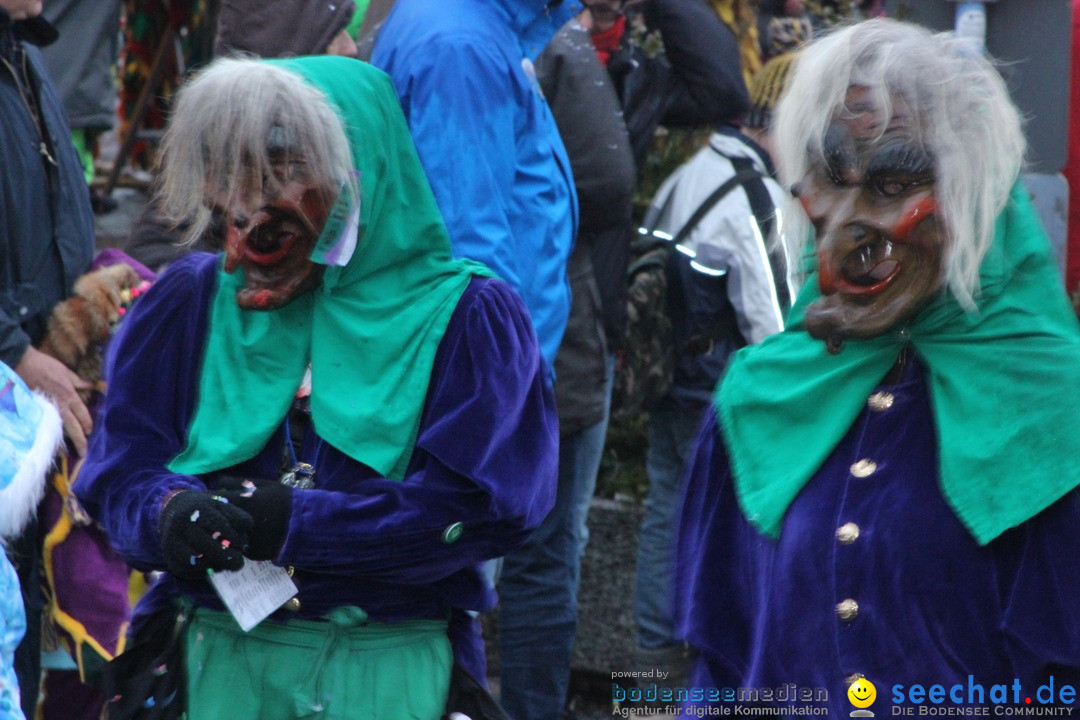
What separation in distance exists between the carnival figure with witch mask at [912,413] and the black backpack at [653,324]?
2.21 meters

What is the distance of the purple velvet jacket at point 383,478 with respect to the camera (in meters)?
2.46

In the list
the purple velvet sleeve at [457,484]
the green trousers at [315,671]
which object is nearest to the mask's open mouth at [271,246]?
the purple velvet sleeve at [457,484]

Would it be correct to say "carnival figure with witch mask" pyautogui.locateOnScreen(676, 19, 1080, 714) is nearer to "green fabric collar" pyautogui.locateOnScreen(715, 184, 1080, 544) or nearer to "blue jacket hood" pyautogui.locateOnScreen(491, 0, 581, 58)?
"green fabric collar" pyautogui.locateOnScreen(715, 184, 1080, 544)

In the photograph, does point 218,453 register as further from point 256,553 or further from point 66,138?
point 66,138

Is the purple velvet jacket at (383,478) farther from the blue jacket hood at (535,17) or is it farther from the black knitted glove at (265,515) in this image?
the blue jacket hood at (535,17)

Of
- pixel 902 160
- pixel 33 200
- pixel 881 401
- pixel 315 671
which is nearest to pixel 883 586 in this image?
pixel 881 401

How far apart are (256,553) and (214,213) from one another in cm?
64

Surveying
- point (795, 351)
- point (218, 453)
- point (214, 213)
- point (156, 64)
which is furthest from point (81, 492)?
point (156, 64)

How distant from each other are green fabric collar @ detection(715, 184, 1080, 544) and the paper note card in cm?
80

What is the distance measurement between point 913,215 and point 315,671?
49.4 inches

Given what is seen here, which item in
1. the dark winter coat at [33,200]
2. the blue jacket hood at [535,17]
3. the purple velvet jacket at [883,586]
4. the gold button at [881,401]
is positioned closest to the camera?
the purple velvet jacket at [883,586]

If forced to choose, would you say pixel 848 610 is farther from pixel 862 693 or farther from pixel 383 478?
pixel 383 478

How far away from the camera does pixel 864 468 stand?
2.23 meters

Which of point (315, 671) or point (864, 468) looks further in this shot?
point (315, 671)
